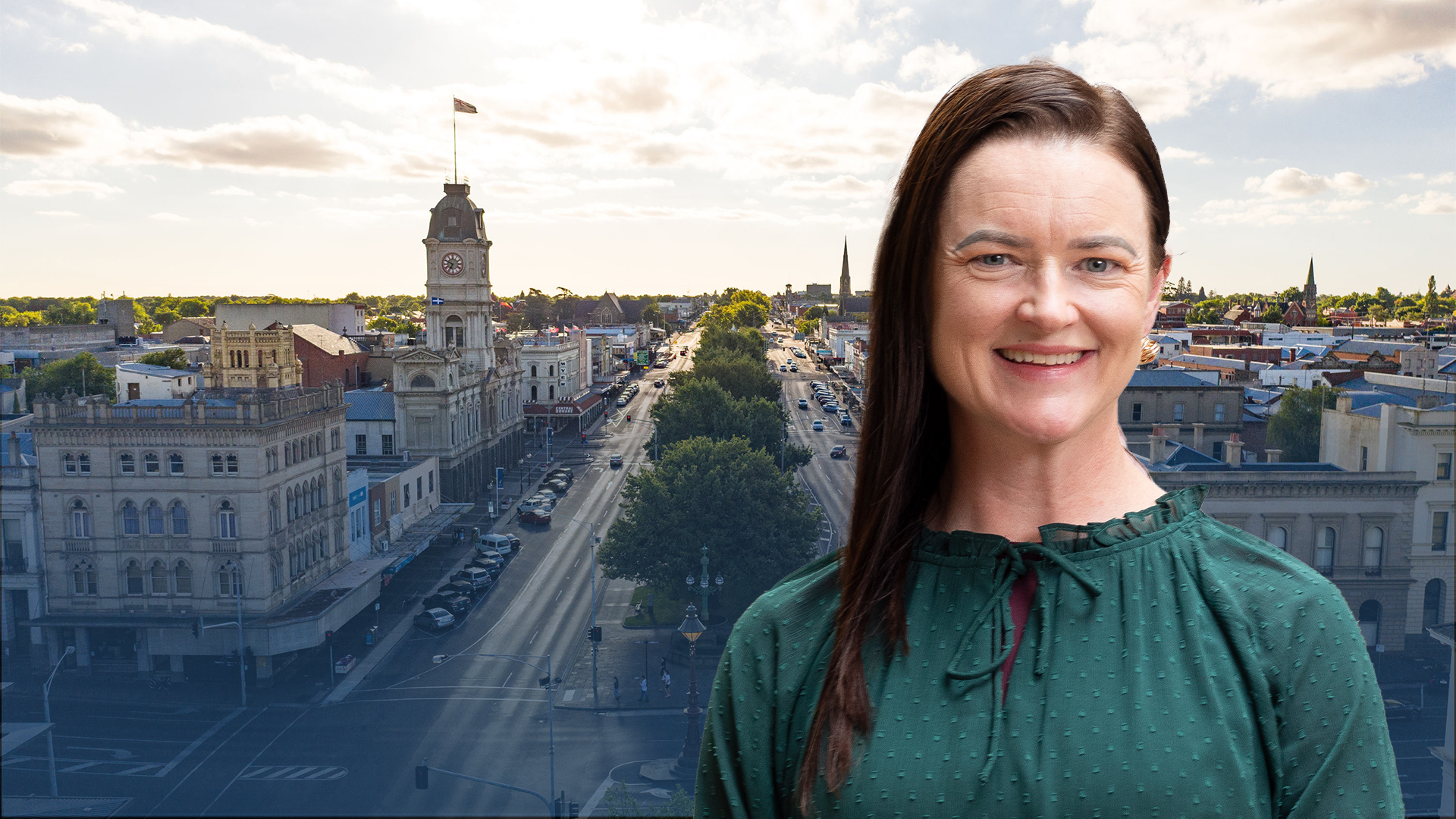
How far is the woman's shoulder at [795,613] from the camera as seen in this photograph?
68.5 inches

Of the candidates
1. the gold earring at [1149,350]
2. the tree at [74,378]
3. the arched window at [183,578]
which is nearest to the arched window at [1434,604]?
the gold earring at [1149,350]

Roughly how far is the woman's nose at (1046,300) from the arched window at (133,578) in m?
25.1

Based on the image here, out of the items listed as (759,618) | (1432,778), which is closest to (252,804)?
(759,618)

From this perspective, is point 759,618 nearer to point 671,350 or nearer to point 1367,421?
point 1367,421

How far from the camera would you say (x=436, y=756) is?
22016 millimetres

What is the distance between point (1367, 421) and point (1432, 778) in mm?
8681

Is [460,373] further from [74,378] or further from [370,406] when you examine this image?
[74,378]

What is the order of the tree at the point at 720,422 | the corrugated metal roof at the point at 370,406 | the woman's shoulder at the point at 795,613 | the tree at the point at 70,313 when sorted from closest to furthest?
1. the woman's shoulder at the point at 795,613
2. the tree at the point at 720,422
3. the corrugated metal roof at the point at 370,406
4. the tree at the point at 70,313

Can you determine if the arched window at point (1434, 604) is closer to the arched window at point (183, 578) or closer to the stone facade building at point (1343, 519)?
the stone facade building at point (1343, 519)

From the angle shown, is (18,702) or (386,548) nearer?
(18,702)

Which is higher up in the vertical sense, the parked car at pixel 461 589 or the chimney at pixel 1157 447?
the chimney at pixel 1157 447

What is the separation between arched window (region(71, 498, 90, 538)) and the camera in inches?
845

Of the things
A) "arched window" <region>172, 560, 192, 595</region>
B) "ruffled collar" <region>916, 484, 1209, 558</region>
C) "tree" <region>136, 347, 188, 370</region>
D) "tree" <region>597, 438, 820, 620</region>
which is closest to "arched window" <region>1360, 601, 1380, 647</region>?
"tree" <region>597, 438, 820, 620</region>

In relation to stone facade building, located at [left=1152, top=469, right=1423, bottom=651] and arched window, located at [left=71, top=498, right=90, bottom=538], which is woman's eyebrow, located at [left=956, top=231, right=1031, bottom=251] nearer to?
stone facade building, located at [left=1152, top=469, right=1423, bottom=651]
